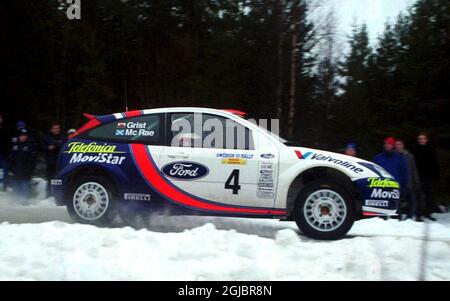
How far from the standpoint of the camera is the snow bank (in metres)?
4.62

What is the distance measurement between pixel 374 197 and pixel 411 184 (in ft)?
11.2

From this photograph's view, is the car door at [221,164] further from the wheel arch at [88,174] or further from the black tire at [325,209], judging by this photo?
the wheel arch at [88,174]

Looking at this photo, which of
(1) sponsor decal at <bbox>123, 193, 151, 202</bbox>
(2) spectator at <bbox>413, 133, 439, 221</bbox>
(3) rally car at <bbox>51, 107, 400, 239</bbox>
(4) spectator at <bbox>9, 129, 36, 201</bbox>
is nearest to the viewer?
(3) rally car at <bbox>51, 107, 400, 239</bbox>

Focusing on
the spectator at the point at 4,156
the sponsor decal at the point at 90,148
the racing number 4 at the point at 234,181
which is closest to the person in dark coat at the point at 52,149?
the spectator at the point at 4,156

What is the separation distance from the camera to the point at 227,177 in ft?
22.0

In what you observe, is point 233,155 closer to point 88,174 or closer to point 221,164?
point 221,164

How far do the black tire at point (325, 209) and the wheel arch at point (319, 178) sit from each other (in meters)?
0.08

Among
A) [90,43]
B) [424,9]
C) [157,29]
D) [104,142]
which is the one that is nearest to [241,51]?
[157,29]

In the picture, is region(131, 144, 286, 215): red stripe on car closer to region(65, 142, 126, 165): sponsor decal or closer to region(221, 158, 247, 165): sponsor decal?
A: region(65, 142, 126, 165): sponsor decal

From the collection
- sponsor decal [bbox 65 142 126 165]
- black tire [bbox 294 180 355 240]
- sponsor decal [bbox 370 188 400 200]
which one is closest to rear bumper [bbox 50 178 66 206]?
sponsor decal [bbox 65 142 126 165]

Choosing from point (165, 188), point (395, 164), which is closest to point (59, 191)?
point (165, 188)

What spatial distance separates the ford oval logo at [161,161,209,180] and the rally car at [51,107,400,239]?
13mm

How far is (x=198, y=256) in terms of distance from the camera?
512 centimetres

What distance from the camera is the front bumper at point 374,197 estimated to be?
6.65m
